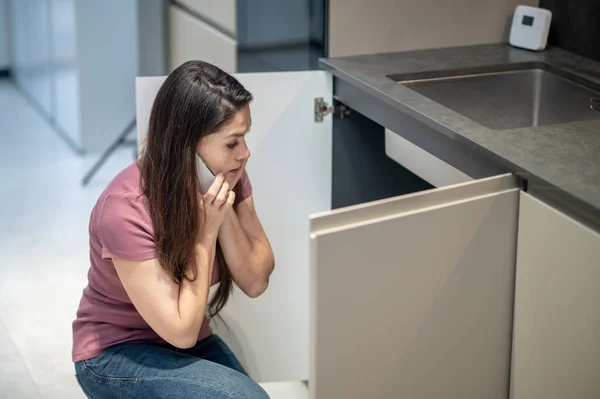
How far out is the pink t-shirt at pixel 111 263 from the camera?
169 centimetres

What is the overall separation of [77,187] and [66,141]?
56 cm

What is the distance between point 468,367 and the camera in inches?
67.0

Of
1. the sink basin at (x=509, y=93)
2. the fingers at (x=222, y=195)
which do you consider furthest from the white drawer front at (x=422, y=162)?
the fingers at (x=222, y=195)

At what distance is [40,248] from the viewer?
125 inches

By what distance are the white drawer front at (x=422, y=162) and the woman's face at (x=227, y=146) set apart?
466mm

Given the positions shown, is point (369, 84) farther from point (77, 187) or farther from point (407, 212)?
point (77, 187)

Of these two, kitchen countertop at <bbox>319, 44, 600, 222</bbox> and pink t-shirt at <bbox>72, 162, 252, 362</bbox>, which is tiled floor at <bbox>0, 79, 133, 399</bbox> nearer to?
pink t-shirt at <bbox>72, 162, 252, 362</bbox>

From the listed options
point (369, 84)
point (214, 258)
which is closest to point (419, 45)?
point (369, 84)

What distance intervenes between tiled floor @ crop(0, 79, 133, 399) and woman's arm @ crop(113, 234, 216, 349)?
78 centimetres

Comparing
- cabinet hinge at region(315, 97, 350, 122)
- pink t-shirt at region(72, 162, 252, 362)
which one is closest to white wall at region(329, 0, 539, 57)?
cabinet hinge at region(315, 97, 350, 122)

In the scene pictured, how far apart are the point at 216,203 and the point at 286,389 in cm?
83

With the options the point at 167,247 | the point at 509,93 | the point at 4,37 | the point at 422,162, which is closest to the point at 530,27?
the point at 509,93

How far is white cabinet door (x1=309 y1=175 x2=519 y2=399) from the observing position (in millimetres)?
1495

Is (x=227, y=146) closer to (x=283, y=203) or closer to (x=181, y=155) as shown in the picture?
(x=181, y=155)
